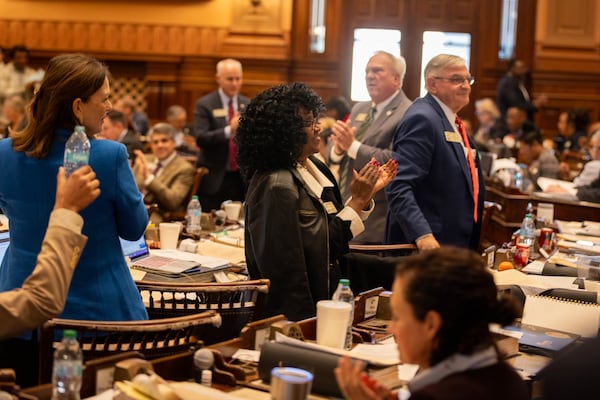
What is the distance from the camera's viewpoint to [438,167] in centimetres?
462

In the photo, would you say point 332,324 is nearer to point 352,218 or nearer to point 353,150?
point 352,218

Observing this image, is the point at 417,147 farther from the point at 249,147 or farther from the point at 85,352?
the point at 85,352

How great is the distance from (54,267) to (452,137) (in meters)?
2.63

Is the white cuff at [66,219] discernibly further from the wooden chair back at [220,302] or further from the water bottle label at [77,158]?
the wooden chair back at [220,302]

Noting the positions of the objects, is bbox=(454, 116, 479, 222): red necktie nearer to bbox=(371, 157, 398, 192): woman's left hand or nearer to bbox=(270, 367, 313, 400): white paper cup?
bbox=(371, 157, 398, 192): woman's left hand

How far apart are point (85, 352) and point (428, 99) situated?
2.50m

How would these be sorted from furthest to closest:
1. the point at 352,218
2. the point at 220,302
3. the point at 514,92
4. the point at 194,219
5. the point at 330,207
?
the point at 514,92
the point at 194,219
the point at 330,207
the point at 352,218
the point at 220,302

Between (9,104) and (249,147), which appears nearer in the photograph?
(249,147)

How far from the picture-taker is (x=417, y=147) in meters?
4.59

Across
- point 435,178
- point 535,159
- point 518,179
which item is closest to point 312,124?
point 435,178

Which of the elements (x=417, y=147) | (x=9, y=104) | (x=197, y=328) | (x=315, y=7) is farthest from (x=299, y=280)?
(x=315, y=7)

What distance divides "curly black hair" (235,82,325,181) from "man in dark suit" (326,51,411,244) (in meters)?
1.51

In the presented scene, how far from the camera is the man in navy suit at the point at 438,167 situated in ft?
15.0

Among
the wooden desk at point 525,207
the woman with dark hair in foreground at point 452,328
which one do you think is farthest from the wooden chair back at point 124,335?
the wooden desk at point 525,207
